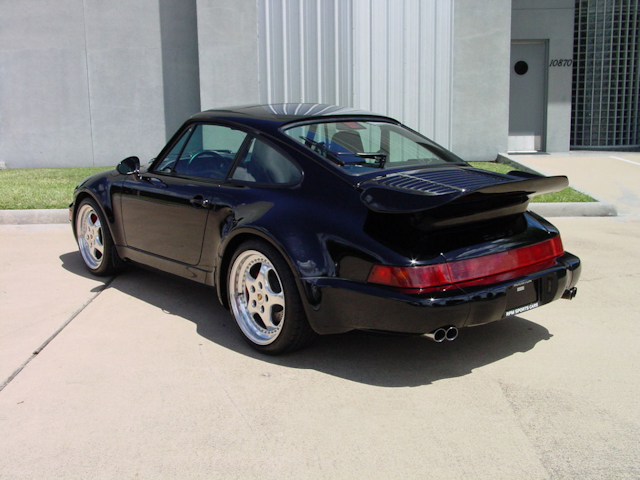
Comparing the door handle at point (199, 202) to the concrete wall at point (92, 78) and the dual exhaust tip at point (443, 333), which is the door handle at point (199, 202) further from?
the concrete wall at point (92, 78)

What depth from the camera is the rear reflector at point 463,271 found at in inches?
134

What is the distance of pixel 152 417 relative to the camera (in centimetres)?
331

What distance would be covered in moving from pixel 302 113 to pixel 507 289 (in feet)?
6.12

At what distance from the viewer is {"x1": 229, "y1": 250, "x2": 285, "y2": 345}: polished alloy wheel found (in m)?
3.98

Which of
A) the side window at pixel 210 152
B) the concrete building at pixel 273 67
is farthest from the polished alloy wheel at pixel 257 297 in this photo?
the concrete building at pixel 273 67

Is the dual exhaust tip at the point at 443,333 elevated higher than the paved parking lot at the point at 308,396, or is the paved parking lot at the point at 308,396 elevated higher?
→ the dual exhaust tip at the point at 443,333

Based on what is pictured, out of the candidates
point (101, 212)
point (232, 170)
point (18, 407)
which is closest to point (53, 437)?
point (18, 407)

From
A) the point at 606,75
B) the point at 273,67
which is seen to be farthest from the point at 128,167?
the point at 606,75

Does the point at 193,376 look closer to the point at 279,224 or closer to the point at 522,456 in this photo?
the point at 279,224

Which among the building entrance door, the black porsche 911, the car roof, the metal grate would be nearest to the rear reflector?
the black porsche 911

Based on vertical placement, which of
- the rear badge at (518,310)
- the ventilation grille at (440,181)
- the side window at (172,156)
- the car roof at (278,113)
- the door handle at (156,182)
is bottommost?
the rear badge at (518,310)

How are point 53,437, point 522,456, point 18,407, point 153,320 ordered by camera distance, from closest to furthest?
point 522,456, point 53,437, point 18,407, point 153,320

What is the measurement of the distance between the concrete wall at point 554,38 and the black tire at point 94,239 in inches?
455

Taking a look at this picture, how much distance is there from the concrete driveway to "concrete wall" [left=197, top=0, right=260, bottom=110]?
8.24 metres
